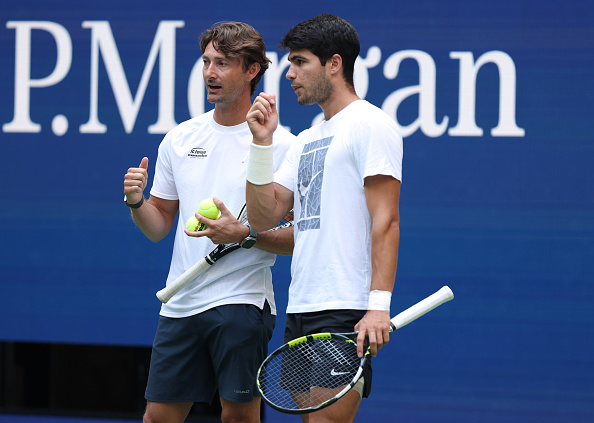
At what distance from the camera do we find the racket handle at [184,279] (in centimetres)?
287

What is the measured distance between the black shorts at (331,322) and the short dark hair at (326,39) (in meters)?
0.73

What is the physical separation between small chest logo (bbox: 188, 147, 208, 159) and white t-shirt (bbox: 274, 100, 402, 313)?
533 millimetres

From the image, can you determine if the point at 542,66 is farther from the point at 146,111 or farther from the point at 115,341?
the point at 115,341

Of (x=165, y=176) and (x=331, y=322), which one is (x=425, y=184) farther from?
(x=331, y=322)

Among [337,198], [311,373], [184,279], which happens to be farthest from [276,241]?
[311,373]

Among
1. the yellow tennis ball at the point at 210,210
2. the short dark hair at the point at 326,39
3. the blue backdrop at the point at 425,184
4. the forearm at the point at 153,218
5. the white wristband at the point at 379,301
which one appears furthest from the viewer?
the blue backdrop at the point at 425,184

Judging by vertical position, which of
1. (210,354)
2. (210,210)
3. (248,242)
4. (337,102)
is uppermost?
(337,102)

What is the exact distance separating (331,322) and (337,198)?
1.17 ft

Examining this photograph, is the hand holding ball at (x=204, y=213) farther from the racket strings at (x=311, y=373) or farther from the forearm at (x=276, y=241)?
the racket strings at (x=311, y=373)

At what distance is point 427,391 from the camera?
3918mm

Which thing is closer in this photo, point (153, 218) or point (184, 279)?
point (184, 279)

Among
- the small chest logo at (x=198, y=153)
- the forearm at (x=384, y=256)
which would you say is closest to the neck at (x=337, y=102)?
the forearm at (x=384, y=256)

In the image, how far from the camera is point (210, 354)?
117 inches

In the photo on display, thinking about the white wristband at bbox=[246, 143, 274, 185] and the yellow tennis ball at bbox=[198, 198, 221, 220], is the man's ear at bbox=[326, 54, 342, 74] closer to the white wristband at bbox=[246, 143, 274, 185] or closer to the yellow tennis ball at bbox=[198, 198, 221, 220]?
the white wristband at bbox=[246, 143, 274, 185]
